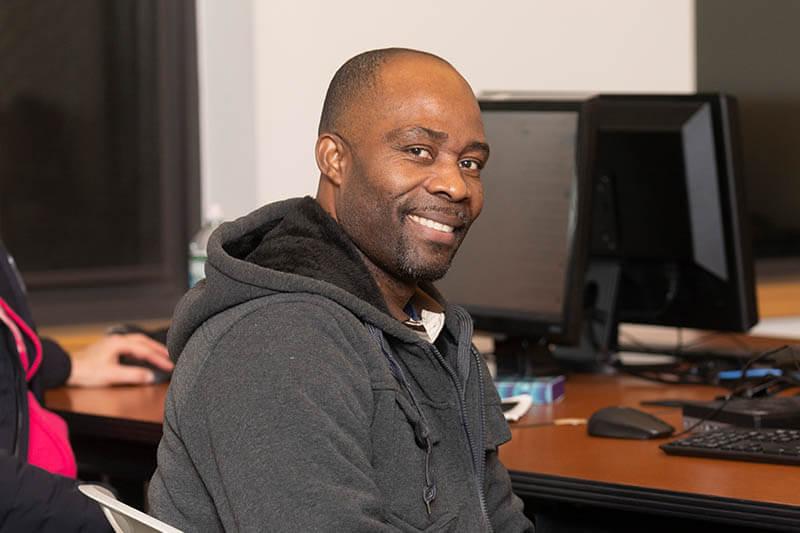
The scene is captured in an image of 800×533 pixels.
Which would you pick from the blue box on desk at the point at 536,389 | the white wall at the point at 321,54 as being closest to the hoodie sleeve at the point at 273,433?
the blue box on desk at the point at 536,389

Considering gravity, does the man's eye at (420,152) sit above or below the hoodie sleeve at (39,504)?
above

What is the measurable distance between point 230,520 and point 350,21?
2328 millimetres

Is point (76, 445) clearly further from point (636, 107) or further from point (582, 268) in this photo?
point (636, 107)

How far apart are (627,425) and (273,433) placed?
92 cm

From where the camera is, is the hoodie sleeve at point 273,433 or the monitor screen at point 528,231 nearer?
the hoodie sleeve at point 273,433

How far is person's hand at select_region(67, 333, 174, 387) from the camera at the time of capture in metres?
2.63

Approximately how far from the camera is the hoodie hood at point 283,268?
4.59ft

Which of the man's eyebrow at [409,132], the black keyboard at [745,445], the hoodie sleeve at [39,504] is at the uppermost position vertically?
the man's eyebrow at [409,132]

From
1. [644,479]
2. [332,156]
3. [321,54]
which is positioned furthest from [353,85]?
[321,54]

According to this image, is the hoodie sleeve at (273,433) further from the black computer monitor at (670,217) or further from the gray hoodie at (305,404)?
the black computer monitor at (670,217)

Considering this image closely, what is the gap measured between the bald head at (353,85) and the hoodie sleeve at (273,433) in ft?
0.77

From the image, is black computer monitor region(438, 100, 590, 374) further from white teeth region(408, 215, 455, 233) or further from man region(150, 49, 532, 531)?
white teeth region(408, 215, 455, 233)

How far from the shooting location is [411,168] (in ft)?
4.87

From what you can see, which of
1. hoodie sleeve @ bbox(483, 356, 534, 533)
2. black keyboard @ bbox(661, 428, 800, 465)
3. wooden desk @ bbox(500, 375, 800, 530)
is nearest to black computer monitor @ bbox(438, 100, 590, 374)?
wooden desk @ bbox(500, 375, 800, 530)
